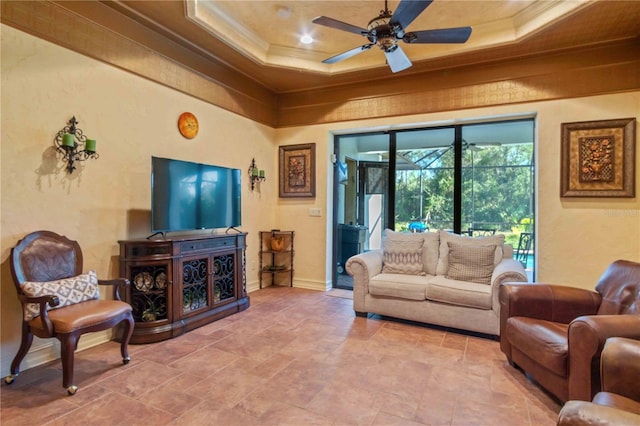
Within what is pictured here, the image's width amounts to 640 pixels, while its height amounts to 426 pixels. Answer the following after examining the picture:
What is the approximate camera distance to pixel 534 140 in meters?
3.96

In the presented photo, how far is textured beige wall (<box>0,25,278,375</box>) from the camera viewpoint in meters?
2.40

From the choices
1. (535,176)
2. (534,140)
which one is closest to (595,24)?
(534,140)

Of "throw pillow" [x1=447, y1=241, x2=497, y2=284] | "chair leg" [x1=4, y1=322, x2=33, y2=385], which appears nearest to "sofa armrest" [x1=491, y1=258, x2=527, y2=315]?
"throw pillow" [x1=447, y1=241, x2=497, y2=284]

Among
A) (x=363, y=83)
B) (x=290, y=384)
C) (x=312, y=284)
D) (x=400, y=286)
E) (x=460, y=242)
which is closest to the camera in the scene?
(x=290, y=384)

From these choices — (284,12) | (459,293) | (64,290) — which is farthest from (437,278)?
(64,290)

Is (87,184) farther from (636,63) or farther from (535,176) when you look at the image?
(636,63)

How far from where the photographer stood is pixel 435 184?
4.51m

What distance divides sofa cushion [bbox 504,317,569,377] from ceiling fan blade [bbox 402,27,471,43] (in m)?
2.27

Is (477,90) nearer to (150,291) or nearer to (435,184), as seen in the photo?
(435,184)

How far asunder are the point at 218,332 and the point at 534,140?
4.28m

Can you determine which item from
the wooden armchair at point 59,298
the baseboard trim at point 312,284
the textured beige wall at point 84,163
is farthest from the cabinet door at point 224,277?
the baseboard trim at point 312,284

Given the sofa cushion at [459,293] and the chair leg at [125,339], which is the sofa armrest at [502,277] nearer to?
the sofa cushion at [459,293]

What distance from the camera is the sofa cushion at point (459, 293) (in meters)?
3.11

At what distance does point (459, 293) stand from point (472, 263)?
44cm
